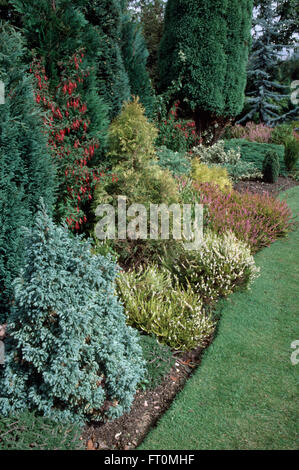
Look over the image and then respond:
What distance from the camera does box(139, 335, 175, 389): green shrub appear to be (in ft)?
10.2

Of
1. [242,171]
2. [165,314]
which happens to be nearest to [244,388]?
[165,314]

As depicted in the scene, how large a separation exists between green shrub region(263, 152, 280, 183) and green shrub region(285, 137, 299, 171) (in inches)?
60.7

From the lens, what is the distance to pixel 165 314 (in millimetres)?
3574

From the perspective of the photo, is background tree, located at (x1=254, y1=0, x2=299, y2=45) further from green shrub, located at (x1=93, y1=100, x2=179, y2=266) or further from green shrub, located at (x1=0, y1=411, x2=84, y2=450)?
green shrub, located at (x1=0, y1=411, x2=84, y2=450)

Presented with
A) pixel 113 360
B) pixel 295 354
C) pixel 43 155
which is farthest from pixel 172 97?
pixel 113 360

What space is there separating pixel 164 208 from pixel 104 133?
147cm

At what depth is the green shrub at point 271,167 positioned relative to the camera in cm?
966

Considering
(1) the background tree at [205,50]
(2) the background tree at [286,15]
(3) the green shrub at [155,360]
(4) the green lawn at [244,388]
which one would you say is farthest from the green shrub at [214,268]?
(2) the background tree at [286,15]

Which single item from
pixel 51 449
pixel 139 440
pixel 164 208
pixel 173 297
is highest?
pixel 164 208

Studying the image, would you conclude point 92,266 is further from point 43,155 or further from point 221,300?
point 221,300

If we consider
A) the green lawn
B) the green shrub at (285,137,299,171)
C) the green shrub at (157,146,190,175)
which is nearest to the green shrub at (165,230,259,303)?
the green lawn

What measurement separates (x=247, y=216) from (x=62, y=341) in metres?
4.55

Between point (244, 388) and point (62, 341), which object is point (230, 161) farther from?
point (62, 341)
